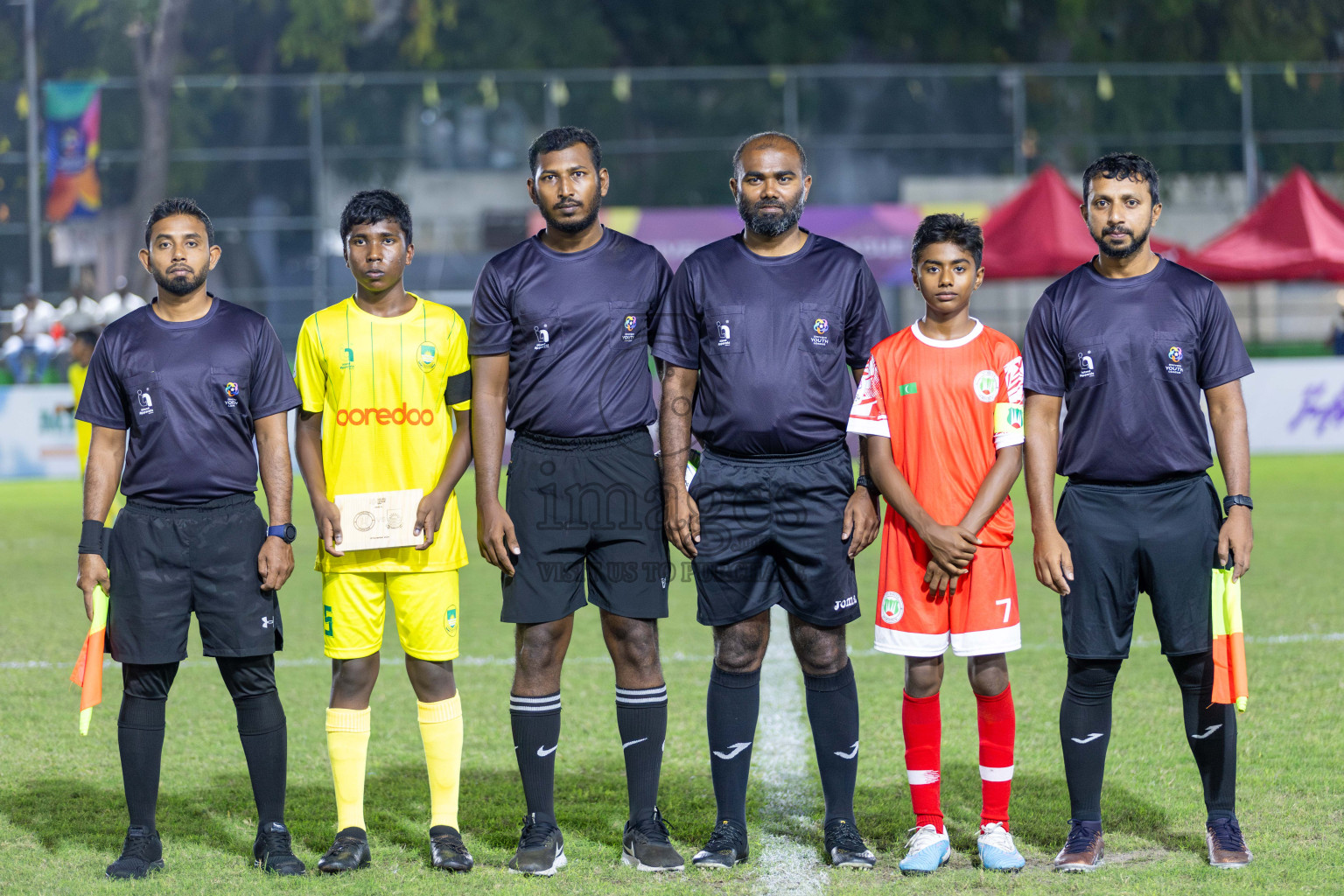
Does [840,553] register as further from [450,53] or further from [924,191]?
[450,53]

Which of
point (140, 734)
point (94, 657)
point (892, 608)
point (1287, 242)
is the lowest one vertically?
point (140, 734)

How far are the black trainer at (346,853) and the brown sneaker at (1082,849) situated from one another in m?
2.03

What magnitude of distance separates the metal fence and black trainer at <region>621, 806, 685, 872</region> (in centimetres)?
1889

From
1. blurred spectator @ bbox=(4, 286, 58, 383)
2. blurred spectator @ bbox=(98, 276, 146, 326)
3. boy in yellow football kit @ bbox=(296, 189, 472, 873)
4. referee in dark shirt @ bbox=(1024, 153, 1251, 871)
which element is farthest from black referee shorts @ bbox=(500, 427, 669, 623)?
blurred spectator @ bbox=(4, 286, 58, 383)

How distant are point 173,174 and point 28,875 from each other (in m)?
20.8

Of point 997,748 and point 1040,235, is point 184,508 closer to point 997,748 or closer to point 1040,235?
point 997,748

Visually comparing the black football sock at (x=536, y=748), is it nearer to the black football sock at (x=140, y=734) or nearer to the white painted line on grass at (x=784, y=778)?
the white painted line on grass at (x=784, y=778)

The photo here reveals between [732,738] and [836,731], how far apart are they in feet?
1.03

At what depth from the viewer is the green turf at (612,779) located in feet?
13.8

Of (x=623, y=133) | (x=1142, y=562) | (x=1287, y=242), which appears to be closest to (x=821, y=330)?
(x=1142, y=562)

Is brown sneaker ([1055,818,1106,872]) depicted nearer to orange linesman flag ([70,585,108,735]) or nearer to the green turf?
the green turf

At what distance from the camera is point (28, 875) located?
4.27m

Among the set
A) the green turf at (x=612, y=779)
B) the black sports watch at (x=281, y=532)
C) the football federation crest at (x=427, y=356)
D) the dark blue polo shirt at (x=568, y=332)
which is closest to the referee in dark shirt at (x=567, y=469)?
the dark blue polo shirt at (x=568, y=332)

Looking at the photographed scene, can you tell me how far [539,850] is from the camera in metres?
4.29
